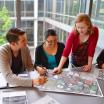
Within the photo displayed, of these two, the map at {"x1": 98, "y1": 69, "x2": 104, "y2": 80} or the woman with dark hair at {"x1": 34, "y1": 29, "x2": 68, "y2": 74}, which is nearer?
the map at {"x1": 98, "y1": 69, "x2": 104, "y2": 80}

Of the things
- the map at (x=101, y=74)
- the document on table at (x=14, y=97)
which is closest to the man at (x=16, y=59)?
the document on table at (x=14, y=97)

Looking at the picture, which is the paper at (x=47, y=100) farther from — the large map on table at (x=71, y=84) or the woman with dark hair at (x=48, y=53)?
the woman with dark hair at (x=48, y=53)

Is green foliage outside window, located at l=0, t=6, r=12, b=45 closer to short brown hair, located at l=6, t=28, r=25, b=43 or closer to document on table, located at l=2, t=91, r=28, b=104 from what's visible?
short brown hair, located at l=6, t=28, r=25, b=43

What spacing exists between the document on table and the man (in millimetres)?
106

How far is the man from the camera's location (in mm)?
1407

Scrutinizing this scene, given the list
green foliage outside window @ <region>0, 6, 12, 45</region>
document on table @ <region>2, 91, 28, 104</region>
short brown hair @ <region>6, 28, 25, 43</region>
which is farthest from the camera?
green foliage outside window @ <region>0, 6, 12, 45</region>

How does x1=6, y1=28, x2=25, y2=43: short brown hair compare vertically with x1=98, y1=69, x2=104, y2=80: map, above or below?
above

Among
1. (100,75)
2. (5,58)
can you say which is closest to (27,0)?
(5,58)

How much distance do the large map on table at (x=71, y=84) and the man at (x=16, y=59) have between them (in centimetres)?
9

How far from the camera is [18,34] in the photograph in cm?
164

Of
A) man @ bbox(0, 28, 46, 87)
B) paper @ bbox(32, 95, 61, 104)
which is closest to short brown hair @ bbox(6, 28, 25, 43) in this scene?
man @ bbox(0, 28, 46, 87)

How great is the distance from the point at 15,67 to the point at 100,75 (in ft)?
2.73

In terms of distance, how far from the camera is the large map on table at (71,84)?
1.39 meters

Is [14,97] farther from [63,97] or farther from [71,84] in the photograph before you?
[71,84]
